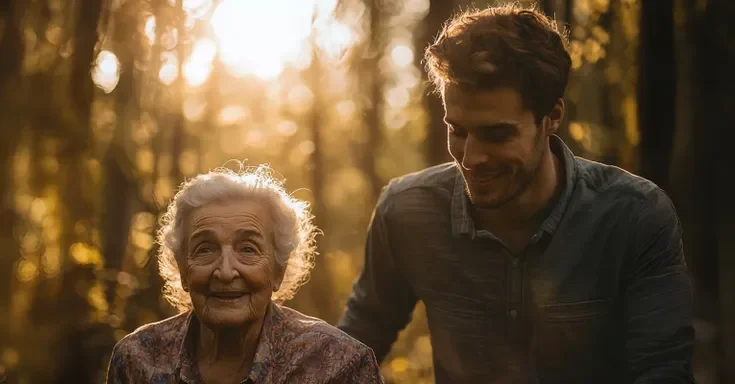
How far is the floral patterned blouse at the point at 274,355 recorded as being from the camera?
3.10 m

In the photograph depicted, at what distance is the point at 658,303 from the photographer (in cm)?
344

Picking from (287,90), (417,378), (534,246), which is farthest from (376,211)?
(287,90)

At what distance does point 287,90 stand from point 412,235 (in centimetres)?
930

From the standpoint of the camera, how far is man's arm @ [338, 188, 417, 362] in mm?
4027

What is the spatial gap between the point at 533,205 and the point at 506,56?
2.03ft

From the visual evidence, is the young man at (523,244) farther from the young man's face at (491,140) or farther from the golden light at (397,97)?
the golden light at (397,97)

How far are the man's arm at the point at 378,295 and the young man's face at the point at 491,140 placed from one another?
648 mm

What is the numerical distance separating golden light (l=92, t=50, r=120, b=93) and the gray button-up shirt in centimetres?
465

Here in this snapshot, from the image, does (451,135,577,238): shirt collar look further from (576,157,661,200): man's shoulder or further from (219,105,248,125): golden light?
(219,105,248,125): golden light

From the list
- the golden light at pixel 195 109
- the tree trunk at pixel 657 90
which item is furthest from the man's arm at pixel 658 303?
the golden light at pixel 195 109

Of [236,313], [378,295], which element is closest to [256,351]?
[236,313]

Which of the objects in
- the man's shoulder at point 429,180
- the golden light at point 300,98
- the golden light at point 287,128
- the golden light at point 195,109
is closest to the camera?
the man's shoulder at point 429,180

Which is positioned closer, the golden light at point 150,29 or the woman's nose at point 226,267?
the woman's nose at point 226,267

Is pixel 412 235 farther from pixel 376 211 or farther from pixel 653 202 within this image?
pixel 653 202
